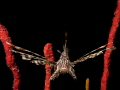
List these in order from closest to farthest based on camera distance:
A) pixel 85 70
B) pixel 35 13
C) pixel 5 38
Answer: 1. pixel 5 38
2. pixel 35 13
3. pixel 85 70

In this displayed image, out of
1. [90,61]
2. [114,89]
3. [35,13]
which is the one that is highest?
[35,13]

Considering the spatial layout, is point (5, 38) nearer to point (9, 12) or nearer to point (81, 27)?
point (9, 12)

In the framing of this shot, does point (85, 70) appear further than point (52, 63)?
Yes

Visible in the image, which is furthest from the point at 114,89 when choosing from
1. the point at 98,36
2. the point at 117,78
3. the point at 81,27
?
the point at 81,27

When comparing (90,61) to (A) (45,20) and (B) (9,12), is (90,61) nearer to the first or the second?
(A) (45,20)

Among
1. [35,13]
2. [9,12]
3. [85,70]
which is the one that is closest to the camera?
[9,12]

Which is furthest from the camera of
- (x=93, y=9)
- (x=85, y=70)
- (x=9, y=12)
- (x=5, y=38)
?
(x=85, y=70)

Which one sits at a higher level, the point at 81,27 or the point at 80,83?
the point at 81,27

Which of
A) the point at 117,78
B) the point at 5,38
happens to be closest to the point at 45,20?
the point at 5,38

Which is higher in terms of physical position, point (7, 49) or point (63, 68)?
point (7, 49)
